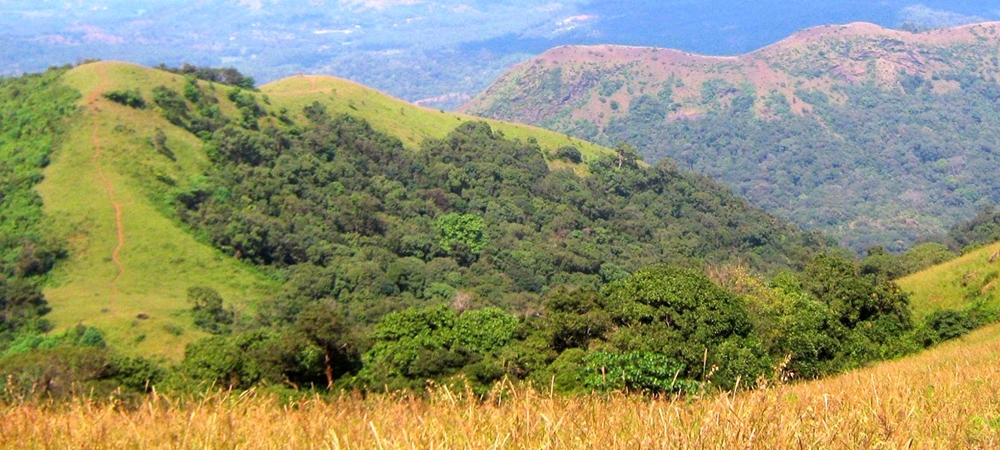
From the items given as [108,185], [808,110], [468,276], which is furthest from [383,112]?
[808,110]

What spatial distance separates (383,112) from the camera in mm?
69438

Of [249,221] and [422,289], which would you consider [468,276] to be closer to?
[422,289]

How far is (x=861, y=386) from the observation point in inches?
221

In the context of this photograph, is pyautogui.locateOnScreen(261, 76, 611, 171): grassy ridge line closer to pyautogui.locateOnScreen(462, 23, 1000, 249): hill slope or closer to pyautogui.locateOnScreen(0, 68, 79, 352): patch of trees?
pyautogui.locateOnScreen(0, 68, 79, 352): patch of trees

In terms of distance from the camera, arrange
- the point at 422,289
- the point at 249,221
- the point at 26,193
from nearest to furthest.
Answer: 1. the point at 26,193
2. the point at 249,221
3. the point at 422,289

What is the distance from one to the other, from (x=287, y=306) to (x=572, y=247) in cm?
2270

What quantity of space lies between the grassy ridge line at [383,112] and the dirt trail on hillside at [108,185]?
14.9m

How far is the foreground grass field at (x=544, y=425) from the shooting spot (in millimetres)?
3525

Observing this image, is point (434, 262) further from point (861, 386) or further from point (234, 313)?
point (861, 386)

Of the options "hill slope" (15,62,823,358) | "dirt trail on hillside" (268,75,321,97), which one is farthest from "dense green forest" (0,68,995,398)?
"dirt trail on hillside" (268,75,321,97)

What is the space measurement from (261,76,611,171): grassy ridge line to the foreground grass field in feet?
189

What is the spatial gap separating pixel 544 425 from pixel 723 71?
163817mm

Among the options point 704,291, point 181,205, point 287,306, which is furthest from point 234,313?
point 704,291

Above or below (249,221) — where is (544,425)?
above
